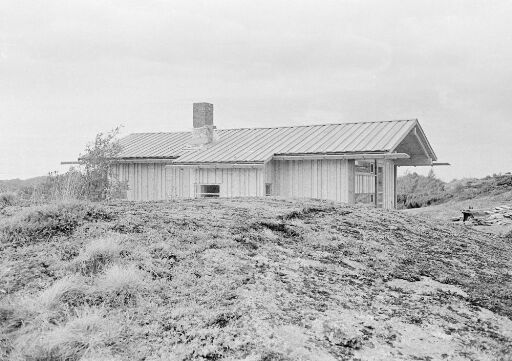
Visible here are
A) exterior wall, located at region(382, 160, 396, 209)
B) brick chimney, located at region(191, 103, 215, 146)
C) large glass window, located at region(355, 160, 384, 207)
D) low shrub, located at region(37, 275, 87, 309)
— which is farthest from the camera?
brick chimney, located at region(191, 103, 215, 146)

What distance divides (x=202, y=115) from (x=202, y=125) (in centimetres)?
53

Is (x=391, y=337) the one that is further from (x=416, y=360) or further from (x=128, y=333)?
(x=128, y=333)

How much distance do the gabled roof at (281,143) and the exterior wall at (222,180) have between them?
0.56 metres

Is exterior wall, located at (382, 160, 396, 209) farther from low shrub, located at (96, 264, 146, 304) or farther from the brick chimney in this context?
low shrub, located at (96, 264, 146, 304)

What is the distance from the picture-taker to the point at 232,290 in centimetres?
394

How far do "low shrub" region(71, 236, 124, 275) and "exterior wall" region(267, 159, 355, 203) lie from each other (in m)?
15.3

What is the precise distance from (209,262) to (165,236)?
2.61 ft

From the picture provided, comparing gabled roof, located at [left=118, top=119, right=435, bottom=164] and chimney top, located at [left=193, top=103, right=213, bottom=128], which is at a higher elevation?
chimney top, located at [left=193, top=103, right=213, bottom=128]

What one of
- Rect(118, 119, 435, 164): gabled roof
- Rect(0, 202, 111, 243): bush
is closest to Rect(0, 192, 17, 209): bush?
Rect(0, 202, 111, 243): bush

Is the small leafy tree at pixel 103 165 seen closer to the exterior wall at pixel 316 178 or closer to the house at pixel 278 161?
the house at pixel 278 161

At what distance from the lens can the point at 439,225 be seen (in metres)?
8.11

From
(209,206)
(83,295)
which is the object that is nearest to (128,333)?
(83,295)

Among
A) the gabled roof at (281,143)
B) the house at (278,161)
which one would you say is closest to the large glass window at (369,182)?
the house at (278,161)

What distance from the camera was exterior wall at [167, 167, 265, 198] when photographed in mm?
20719
